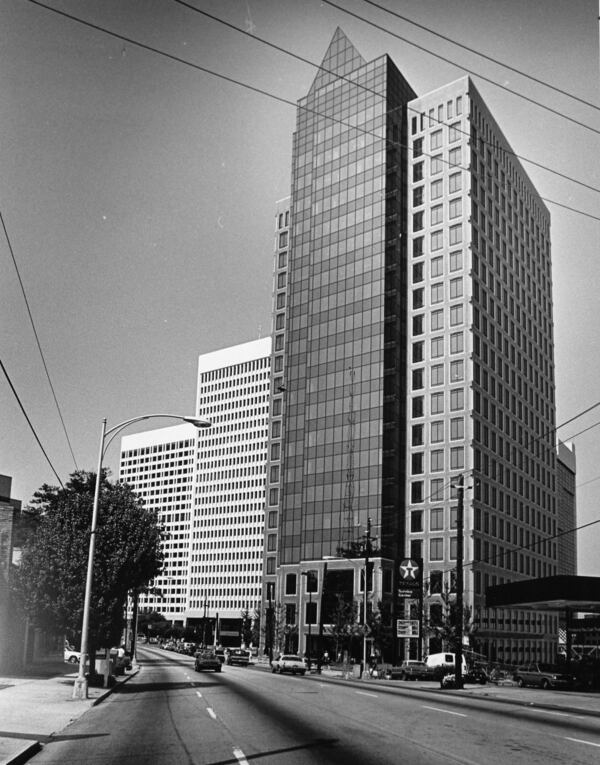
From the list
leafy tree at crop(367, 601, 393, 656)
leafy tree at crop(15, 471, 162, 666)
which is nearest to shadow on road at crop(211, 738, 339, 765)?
leafy tree at crop(15, 471, 162, 666)

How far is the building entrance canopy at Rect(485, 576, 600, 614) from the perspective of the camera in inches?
2124

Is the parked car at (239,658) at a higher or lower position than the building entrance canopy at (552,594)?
lower

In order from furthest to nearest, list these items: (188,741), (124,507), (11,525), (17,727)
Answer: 1. (11,525)
2. (124,507)
3. (17,727)
4. (188,741)

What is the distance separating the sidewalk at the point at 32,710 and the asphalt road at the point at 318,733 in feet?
1.58

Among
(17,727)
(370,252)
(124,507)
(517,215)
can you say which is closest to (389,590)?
(370,252)

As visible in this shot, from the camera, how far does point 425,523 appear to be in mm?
104125

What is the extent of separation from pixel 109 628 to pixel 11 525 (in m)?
16.9

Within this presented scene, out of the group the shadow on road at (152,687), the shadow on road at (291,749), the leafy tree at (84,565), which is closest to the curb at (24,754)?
the shadow on road at (291,749)

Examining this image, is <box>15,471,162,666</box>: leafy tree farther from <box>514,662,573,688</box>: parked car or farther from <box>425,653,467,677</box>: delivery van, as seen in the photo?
<box>425,653,467,677</box>: delivery van

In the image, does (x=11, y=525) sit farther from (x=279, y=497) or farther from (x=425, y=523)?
(x=279, y=497)

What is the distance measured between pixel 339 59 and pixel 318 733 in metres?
120

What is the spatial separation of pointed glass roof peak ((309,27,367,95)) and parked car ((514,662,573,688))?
91986 mm

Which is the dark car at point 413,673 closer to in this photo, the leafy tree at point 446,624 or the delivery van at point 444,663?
the delivery van at point 444,663

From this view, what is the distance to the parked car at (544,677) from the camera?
51750 mm
